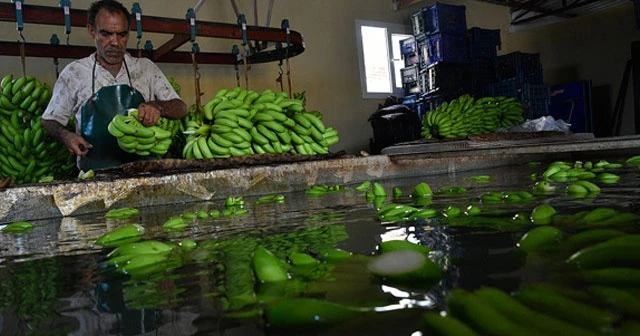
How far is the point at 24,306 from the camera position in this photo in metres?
0.75

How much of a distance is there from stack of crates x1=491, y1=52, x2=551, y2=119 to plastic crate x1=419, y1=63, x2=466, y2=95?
532 mm

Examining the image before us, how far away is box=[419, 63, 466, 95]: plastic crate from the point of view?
24.7ft

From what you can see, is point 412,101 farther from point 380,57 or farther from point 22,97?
point 22,97

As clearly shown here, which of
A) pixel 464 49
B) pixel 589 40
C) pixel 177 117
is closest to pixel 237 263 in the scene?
pixel 177 117

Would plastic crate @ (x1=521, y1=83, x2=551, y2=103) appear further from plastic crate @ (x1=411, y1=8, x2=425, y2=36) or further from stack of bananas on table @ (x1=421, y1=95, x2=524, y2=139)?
plastic crate @ (x1=411, y1=8, x2=425, y2=36)

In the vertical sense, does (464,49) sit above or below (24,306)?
above

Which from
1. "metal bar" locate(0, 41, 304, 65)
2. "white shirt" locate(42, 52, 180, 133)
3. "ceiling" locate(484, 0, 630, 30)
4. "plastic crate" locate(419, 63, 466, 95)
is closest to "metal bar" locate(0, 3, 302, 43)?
"white shirt" locate(42, 52, 180, 133)

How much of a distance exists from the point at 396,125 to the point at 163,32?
4.52 m

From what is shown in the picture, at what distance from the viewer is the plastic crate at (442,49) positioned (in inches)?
295

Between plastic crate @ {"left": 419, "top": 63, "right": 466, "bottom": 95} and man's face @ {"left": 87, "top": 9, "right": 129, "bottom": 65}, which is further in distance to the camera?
plastic crate @ {"left": 419, "top": 63, "right": 466, "bottom": 95}

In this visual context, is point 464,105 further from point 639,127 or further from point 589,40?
point 589,40

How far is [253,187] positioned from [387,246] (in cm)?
194

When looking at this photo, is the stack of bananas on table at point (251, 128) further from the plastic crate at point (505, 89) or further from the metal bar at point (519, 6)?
the metal bar at point (519, 6)

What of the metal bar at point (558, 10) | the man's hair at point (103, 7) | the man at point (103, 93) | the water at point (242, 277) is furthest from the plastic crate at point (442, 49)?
the water at point (242, 277)
